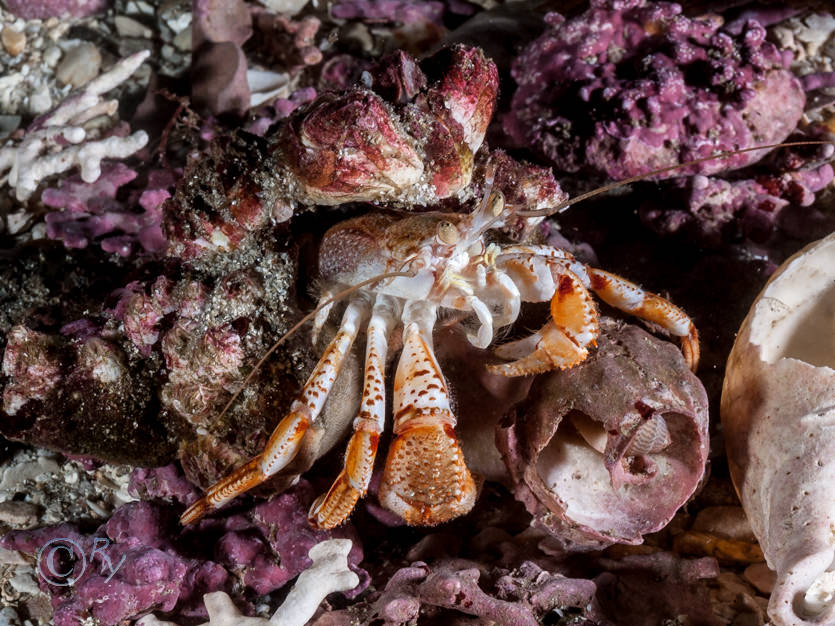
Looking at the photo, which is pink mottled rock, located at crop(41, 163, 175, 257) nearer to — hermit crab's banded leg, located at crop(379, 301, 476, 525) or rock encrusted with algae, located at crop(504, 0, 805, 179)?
hermit crab's banded leg, located at crop(379, 301, 476, 525)

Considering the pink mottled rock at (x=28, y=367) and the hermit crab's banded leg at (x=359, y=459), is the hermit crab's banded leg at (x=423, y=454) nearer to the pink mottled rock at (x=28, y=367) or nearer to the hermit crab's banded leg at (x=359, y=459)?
the hermit crab's banded leg at (x=359, y=459)

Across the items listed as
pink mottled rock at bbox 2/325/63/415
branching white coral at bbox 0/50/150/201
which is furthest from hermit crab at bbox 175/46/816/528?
branching white coral at bbox 0/50/150/201

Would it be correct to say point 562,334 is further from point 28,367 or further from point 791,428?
point 28,367

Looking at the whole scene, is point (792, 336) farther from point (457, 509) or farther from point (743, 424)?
point (457, 509)

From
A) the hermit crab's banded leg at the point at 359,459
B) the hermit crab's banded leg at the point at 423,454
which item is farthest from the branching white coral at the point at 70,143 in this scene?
the hermit crab's banded leg at the point at 423,454

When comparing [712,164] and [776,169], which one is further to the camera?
[776,169]

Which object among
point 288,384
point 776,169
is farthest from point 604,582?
point 776,169

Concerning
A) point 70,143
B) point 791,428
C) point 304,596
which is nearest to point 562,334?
point 791,428
